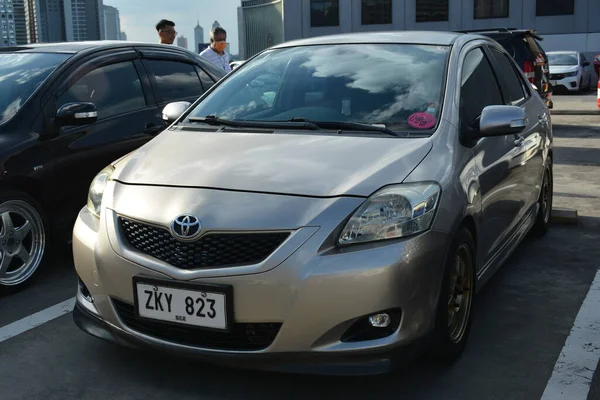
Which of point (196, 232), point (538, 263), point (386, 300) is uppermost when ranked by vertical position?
point (196, 232)

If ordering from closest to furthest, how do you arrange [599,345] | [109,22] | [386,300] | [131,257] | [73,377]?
[386,300] < [131,257] < [73,377] < [599,345] < [109,22]

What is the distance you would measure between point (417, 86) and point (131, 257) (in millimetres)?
1760

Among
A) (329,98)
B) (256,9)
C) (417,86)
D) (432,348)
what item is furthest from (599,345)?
(256,9)

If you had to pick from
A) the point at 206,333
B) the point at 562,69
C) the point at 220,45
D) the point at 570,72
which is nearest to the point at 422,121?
the point at 206,333

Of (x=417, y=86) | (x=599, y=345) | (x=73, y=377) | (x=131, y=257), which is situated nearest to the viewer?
(x=131, y=257)

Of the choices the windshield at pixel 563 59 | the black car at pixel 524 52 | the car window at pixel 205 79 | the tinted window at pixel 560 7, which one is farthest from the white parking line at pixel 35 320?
the tinted window at pixel 560 7

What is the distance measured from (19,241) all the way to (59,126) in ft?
2.67

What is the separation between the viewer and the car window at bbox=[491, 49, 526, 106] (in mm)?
4840

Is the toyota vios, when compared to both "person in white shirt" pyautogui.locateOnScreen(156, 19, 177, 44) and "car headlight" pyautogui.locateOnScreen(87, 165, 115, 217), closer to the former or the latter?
"car headlight" pyautogui.locateOnScreen(87, 165, 115, 217)

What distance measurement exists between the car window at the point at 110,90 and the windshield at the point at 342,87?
4.24ft

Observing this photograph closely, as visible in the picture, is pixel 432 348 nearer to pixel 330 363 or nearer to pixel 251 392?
pixel 330 363

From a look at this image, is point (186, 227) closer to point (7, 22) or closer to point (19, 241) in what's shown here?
point (19, 241)

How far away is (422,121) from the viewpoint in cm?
366

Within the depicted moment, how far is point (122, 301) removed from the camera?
3141 mm
